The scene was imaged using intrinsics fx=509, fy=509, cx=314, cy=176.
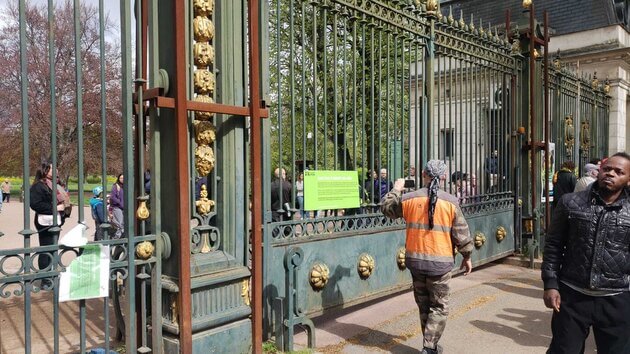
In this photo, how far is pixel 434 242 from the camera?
14.0 ft

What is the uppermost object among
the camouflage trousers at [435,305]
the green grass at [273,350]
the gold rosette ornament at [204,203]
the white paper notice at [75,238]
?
the gold rosette ornament at [204,203]

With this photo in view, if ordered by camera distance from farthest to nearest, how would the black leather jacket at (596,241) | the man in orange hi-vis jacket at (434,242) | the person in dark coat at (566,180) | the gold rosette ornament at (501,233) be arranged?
the person in dark coat at (566,180) → the gold rosette ornament at (501,233) → the man in orange hi-vis jacket at (434,242) → the black leather jacket at (596,241)

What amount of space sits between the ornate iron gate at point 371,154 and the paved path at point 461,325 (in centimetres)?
29

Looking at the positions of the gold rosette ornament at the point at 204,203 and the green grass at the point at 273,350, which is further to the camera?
the green grass at the point at 273,350

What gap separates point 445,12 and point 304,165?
19.9m

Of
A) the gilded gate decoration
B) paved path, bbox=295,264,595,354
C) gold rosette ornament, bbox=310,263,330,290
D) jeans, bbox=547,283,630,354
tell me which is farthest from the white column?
jeans, bbox=547,283,630,354

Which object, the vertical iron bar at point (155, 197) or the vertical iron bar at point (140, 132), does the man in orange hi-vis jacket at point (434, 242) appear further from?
the vertical iron bar at point (140, 132)

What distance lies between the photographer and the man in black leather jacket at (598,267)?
3.24 m

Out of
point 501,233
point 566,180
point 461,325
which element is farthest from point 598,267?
point 566,180

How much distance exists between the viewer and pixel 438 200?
430 centimetres

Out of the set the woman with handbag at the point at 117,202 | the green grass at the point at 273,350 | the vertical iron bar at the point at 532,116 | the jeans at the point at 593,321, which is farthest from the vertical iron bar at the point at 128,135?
the vertical iron bar at the point at 532,116

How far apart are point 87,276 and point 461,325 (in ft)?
12.6

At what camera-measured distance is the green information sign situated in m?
4.98

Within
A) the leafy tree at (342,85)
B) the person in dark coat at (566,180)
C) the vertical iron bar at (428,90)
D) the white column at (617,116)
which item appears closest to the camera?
the leafy tree at (342,85)
